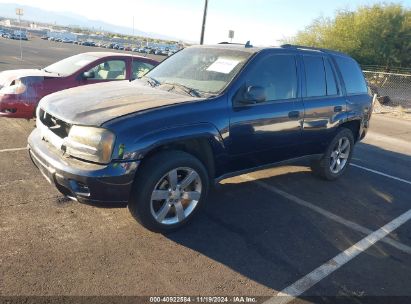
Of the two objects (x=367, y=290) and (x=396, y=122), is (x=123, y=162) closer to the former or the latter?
(x=367, y=290)

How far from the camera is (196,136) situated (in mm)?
3656

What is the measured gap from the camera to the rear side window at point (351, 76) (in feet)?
18.7

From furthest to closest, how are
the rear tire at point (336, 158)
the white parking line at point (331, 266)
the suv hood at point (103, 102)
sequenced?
the rear tire at point (336, 158) < the suv hood at point (103, 102) < the white parking line at point (331, 266)

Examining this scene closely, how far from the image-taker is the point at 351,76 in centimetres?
589

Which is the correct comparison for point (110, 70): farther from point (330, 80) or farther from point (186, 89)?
point (330, 80)

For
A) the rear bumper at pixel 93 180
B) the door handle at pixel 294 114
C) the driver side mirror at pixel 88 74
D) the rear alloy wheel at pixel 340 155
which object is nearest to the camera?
the rear bumper at pixel 93 180

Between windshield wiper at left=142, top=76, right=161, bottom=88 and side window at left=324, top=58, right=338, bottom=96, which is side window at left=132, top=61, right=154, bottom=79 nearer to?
windshield wiper at left=142, top=76, right=161, bottom=88

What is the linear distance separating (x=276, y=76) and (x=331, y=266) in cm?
221

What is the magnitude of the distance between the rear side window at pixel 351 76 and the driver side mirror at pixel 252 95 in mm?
2219

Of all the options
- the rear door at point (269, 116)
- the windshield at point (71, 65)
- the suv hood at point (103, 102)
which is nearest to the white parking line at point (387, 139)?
the rear door at point (269, 116)

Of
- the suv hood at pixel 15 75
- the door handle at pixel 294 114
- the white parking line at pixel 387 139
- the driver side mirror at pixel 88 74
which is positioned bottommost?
the white parking line at pixel 387 139

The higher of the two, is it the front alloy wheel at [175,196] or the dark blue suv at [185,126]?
the dark blue suv at [185,126]

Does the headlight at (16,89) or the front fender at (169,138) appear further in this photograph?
the headlight at (16,89)

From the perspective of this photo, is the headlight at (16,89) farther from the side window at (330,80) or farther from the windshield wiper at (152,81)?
the side window at (330,80)
